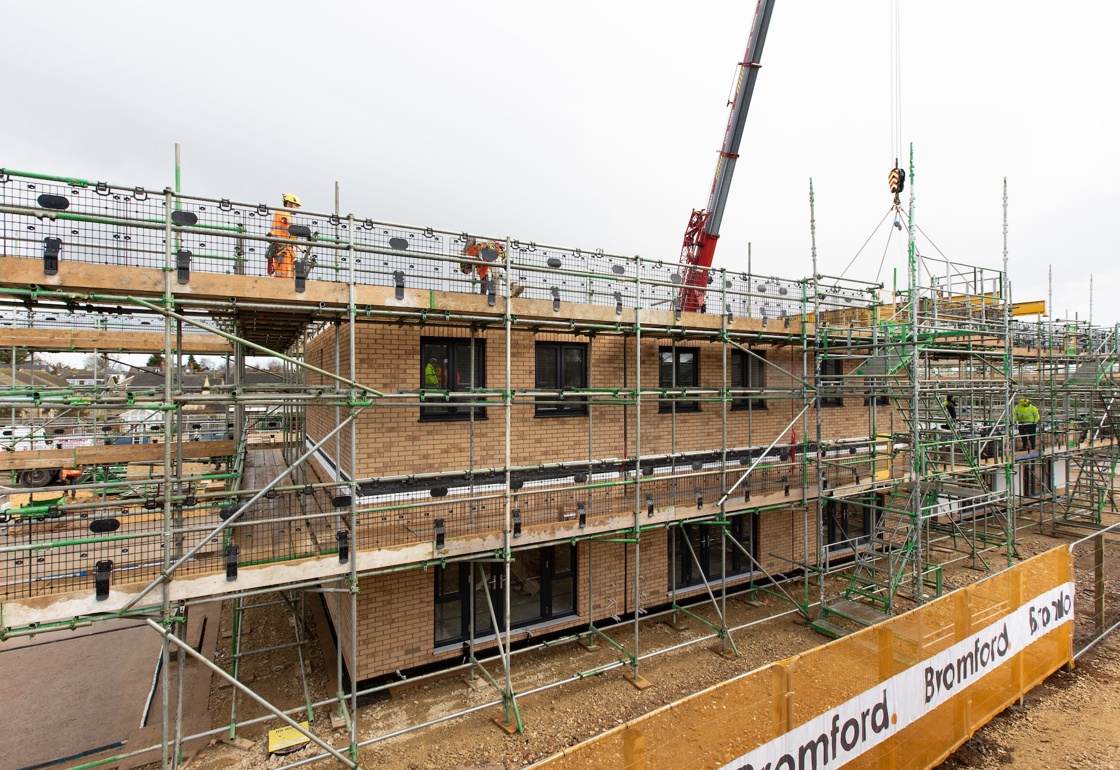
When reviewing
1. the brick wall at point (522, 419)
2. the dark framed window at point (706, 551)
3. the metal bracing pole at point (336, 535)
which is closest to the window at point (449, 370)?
the brick wall at point (522, 419)

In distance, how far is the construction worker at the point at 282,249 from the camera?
720 centimetres

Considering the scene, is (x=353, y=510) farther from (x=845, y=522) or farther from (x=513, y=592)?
(x=845, y=522)

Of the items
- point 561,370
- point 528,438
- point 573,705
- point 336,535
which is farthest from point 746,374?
point 336,535

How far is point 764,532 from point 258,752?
387 inches

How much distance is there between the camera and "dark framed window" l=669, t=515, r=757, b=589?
11.1m

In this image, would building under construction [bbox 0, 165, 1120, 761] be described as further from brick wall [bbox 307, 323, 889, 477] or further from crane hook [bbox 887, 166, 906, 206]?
crane hook [bbox 887, 166, 906, 206]

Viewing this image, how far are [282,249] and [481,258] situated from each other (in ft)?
8.84

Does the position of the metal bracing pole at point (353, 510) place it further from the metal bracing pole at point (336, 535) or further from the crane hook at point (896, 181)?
the crane hook at point (896, 181)

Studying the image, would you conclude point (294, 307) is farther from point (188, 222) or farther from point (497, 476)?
point (497, 476)

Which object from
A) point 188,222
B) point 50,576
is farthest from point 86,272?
point 50,576

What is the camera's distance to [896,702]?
6.31 metres

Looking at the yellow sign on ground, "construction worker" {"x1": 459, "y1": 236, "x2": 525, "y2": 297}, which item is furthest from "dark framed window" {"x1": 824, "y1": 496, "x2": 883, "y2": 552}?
the yellow sign on ground

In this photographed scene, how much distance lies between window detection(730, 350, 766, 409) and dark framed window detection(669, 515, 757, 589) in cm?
239

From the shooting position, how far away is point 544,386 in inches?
381
